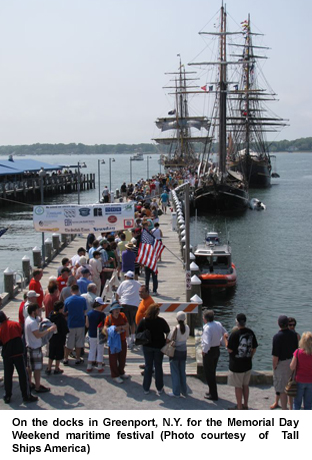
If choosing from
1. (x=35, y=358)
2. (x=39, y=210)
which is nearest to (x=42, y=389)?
(x=35, y=358)

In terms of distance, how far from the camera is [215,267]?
24.3 metres

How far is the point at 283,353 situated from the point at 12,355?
4.08m

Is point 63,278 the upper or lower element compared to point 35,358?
upper

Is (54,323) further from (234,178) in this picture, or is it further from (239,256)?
(234,178)

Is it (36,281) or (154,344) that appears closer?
(154,344)

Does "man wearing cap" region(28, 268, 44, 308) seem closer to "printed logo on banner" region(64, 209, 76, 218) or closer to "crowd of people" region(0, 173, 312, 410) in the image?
"crowd of people" region(0, 173, 312, 410)

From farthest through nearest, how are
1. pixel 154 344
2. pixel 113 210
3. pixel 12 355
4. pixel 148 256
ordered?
1. pixel 113 210
2. pixel 148 256
3. pixel 154 344
4. pixel 12 355

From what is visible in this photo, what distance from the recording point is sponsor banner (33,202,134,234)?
18.2 m

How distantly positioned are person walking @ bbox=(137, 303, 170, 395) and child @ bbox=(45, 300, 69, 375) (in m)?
1.46

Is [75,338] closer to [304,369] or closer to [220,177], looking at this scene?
[304,369]

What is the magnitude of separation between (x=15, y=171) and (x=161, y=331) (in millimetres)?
58124

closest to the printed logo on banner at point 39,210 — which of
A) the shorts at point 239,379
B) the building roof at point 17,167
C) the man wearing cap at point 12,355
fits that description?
the man wearing cap at point 12,355

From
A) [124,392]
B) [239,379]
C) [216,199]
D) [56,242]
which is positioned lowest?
[124,392]

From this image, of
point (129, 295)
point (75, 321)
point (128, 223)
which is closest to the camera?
point (75, 321)
